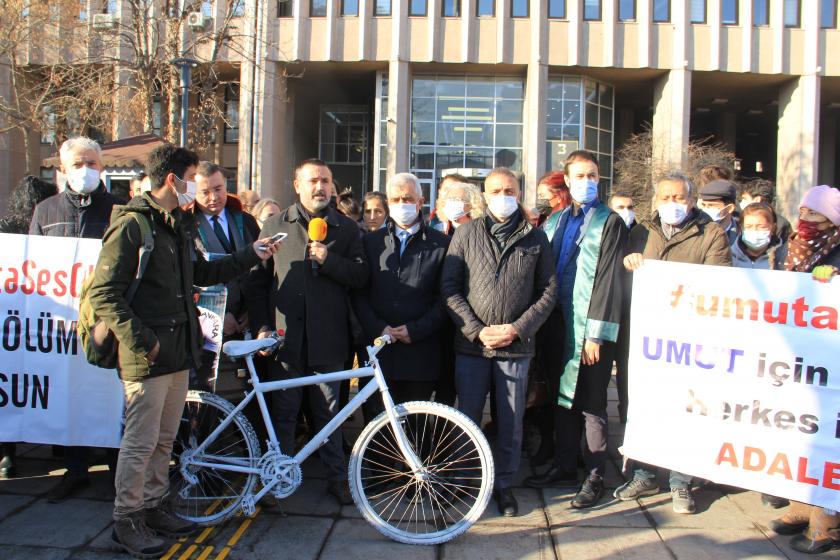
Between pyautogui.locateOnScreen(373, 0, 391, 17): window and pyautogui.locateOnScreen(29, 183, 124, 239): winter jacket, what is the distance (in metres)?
25.0

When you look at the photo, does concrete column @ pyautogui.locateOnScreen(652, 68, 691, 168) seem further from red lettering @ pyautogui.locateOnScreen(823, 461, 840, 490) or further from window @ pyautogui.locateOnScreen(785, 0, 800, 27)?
red lettering @ pyautogui.locateOnScreen(823, 461, 840, 490)

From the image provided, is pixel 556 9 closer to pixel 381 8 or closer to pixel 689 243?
pixel 381 8

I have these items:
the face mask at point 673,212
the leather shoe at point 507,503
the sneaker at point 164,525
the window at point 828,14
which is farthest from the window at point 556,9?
the sneaker at point 164,525

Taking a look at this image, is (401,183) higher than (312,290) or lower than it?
higher

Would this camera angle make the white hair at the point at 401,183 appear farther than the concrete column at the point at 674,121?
No

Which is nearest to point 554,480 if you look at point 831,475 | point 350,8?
point 831,475

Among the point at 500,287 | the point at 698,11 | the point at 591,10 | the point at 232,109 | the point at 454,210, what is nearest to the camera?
the point at 500,287

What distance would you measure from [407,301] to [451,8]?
25.6 metres

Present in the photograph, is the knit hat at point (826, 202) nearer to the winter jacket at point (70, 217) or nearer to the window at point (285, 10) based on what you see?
the winter jacket at point (70, 217)

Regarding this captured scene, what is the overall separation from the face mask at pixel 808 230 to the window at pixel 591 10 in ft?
84.9

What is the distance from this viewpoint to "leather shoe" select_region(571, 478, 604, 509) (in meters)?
4.28

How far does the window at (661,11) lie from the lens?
1080 inches

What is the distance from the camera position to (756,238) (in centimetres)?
495

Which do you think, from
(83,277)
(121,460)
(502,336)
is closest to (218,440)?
(121,460)
